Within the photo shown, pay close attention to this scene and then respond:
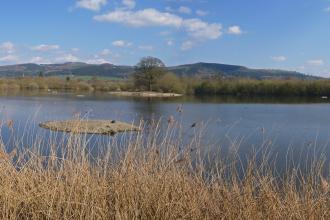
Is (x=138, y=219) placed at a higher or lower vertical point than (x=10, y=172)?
lower

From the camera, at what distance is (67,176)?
495cm

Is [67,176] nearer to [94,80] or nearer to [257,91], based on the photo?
[257,91]

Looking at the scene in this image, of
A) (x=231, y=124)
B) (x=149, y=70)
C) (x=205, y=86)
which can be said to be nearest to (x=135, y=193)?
(x=231, y=124)

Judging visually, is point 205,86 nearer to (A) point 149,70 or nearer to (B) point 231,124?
(A) point 149,70

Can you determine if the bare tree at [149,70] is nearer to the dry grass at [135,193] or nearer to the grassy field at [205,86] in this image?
the grassy field at [205,86]

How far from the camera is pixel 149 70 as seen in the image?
320 ft

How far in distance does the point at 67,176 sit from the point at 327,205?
2943mm

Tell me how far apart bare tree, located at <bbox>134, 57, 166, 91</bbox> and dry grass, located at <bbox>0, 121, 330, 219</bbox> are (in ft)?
302

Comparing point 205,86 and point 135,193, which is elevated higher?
point 205,86

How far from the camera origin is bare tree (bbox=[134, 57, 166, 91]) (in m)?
97.3

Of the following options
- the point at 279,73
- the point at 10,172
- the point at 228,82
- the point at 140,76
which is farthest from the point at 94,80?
the point at 10,172

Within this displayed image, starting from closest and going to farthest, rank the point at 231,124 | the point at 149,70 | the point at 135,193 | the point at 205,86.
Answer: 1. the point at 135,193
2. the point at 231,124
3. the point at 149,70
4. the point at 205,86

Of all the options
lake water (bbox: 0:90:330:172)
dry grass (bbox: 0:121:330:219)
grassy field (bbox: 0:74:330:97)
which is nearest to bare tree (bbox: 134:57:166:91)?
grassy field (bbox: 0:74:330:97)

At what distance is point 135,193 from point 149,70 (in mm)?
93537
